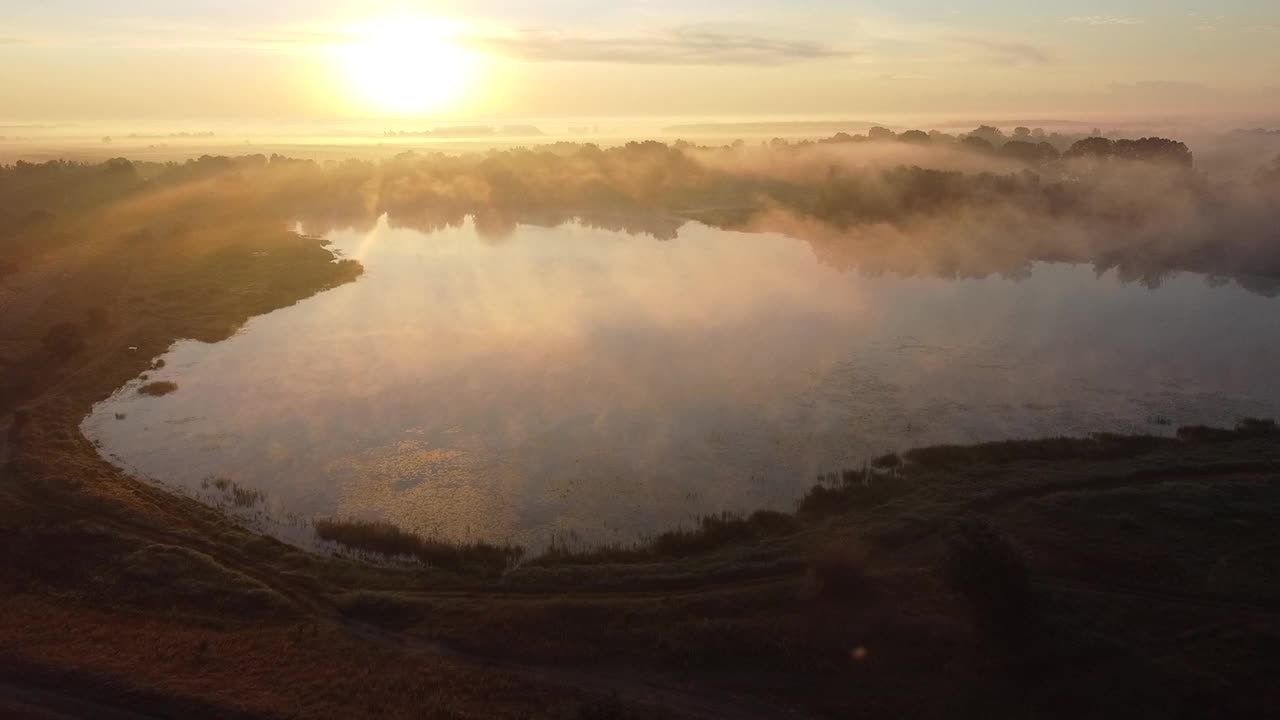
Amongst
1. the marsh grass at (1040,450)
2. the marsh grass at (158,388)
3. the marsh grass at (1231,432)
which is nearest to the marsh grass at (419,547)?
the marsh grass at (1040,450)

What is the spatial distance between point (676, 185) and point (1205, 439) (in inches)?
4610

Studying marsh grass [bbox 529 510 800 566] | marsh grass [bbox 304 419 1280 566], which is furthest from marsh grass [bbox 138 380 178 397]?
marsh grass [bbox 529 510 800 566]

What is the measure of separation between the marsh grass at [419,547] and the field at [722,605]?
93 mm

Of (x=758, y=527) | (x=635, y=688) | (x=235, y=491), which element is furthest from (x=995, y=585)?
(x=235, y=491)

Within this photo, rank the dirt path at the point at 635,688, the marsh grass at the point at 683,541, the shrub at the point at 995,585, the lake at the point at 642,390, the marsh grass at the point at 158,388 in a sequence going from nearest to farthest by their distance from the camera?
the dirt path at the point at 635,688 < the shrub at the point at 995,585 < the marsh grass at the point at 683,541 < the lake at the point at 642,390 < the marsh grass at the point at 158,388

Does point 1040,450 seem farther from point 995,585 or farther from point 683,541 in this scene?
point 683,541

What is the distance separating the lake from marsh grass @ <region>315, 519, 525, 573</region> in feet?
2.53

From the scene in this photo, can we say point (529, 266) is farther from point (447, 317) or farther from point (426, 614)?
point (426, 614)

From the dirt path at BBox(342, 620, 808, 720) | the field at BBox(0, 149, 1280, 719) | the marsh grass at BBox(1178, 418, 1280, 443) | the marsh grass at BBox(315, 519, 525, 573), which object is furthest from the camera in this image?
the marsh grass at BBox(1178, 418, 1280, 443)

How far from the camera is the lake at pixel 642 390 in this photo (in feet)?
98.6

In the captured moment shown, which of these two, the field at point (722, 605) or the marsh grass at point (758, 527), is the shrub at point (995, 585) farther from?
the marsh grass at point (758, 527)

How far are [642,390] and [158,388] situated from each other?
24802 millimetres

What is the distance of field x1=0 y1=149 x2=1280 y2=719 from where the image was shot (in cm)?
1888

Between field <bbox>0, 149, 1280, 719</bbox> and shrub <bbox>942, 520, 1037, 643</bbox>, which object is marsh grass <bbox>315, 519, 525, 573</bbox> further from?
shrub <bbox>942, 520, 1037, 643</bbox>
